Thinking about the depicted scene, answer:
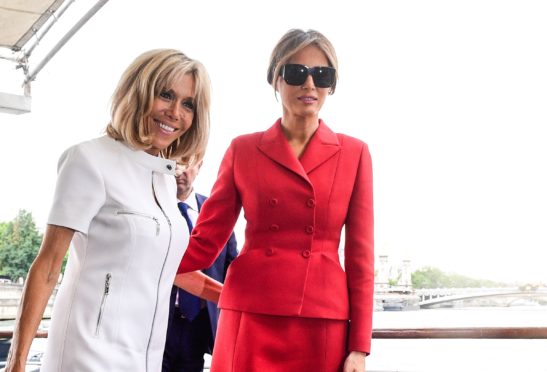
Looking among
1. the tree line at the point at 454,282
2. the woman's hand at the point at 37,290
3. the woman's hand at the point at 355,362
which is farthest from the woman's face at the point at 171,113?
the tree line at the point at 454,282

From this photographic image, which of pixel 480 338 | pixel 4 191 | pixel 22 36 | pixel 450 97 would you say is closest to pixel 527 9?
pixel 450 97

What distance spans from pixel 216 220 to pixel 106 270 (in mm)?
344

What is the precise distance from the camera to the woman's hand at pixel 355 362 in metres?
1.19

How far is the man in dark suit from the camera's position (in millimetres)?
1748

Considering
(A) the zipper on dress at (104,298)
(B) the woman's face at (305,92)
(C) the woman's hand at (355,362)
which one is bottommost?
(C) the woman's hand at (355,362)

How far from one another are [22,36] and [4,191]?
1965 cm

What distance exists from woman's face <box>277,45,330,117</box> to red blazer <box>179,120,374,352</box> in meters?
0.06

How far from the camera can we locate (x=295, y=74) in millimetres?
1267

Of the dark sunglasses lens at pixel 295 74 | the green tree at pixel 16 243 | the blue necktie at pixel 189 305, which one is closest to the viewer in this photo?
the dark sunglasses lens at pixel 295 74

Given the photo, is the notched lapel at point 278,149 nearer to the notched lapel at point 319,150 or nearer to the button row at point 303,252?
the notched lapel at point 319,150

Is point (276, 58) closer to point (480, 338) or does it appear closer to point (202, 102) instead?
point (202, 102)

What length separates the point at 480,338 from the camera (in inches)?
83.7

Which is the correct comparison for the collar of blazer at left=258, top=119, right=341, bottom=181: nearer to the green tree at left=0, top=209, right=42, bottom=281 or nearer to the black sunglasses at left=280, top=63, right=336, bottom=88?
the black sunglasses at left=280, top=63, right=336, bottom=88

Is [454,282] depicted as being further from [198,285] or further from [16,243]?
[16,243]
